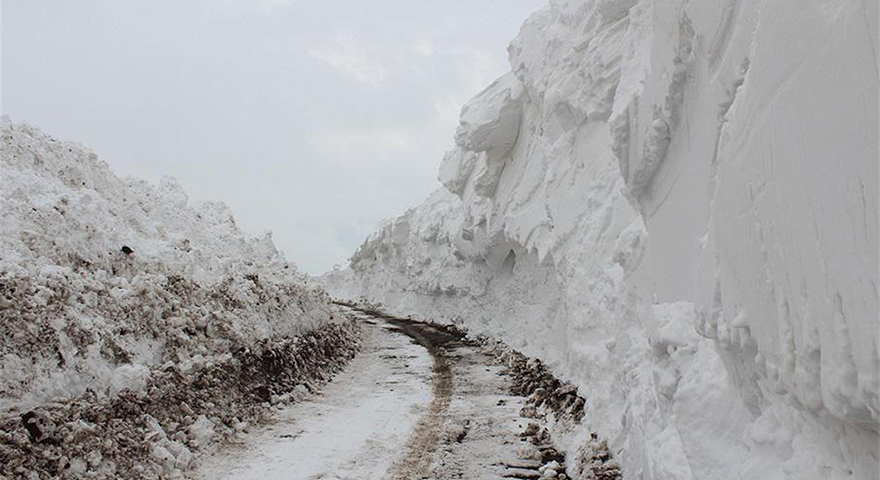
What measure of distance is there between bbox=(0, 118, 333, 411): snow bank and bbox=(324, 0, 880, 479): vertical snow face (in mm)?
7296

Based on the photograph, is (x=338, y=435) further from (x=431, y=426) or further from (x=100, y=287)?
(x=100, y=287)

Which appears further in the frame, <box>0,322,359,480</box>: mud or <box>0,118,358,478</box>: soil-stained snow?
<box>0,118,358,478</box>: soil-stained snow

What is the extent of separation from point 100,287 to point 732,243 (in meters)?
9.68

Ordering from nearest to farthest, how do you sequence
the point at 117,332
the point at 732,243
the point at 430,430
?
the point at 732,243
the point at 117,332
the point at 430,430

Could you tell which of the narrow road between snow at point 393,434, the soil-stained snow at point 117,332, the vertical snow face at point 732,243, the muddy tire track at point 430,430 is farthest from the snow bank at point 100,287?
the vertical snow face at point 732,243

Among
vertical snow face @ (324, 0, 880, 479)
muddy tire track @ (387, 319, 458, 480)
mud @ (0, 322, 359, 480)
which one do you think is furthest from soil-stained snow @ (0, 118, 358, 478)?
vertical snow face @ (324, 0, 880, 479)

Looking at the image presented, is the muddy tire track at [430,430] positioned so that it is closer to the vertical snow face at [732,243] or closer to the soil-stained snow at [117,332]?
the vertical snow face at [732,243]

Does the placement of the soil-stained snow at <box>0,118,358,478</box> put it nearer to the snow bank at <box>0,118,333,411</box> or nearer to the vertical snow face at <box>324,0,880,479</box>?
the snow bank at <box>0,118,333,411</box>

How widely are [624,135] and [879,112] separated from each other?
7.03 m

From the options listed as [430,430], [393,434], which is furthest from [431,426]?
[393,434]

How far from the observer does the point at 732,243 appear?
4711mm

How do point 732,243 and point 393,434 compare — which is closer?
point 732,243

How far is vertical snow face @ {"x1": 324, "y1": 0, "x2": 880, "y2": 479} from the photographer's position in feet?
10.5

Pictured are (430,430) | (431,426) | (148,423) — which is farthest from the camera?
(431,426)
